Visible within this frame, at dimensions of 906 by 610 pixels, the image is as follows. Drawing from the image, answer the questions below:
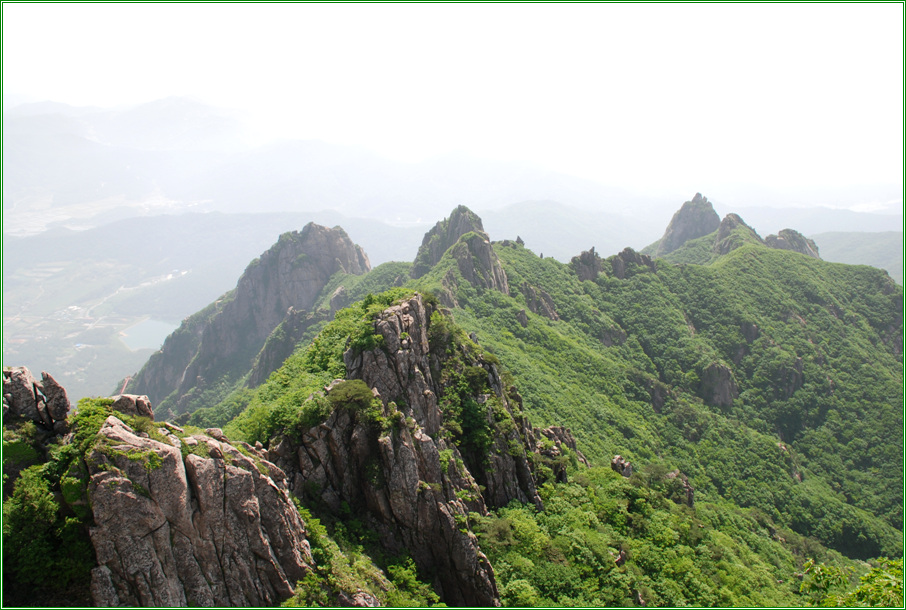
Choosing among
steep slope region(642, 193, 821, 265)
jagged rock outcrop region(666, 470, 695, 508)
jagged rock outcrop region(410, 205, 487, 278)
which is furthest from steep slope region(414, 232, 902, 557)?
steep slope region(642, 193, 821, 265)

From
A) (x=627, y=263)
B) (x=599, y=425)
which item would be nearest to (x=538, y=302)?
(x=627, y=263)

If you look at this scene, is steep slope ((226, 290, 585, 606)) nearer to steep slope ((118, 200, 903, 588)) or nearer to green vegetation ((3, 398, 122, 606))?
steep slope ((118, 200, 903, 588))

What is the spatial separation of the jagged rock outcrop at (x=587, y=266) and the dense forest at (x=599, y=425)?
0.72 m

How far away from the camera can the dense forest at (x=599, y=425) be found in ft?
67.8

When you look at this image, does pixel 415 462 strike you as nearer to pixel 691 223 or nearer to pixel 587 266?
pixel 587 266

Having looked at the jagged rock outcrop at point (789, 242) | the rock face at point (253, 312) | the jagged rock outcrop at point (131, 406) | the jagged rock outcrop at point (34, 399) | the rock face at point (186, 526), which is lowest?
the rock face at point (253, 312)

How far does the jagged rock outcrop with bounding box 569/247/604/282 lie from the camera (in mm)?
110000

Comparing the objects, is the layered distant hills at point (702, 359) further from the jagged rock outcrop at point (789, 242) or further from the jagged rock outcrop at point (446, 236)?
the jagged rock outcrop at point (789, 242)

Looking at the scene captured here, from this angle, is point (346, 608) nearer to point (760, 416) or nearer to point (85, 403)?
point (85, 403)

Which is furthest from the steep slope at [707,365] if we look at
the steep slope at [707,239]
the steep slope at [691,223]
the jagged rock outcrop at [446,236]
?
the steep slope at [691,223]

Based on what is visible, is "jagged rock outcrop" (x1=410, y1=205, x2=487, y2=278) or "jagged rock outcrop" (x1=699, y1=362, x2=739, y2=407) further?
"jagged rock outcrop" (x1=410, y1=205, x2=487, y2=278)

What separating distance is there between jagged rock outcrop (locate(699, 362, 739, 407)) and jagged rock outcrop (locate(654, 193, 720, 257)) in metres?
98.4

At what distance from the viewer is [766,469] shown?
70.2 meters

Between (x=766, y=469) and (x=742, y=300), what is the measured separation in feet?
154
